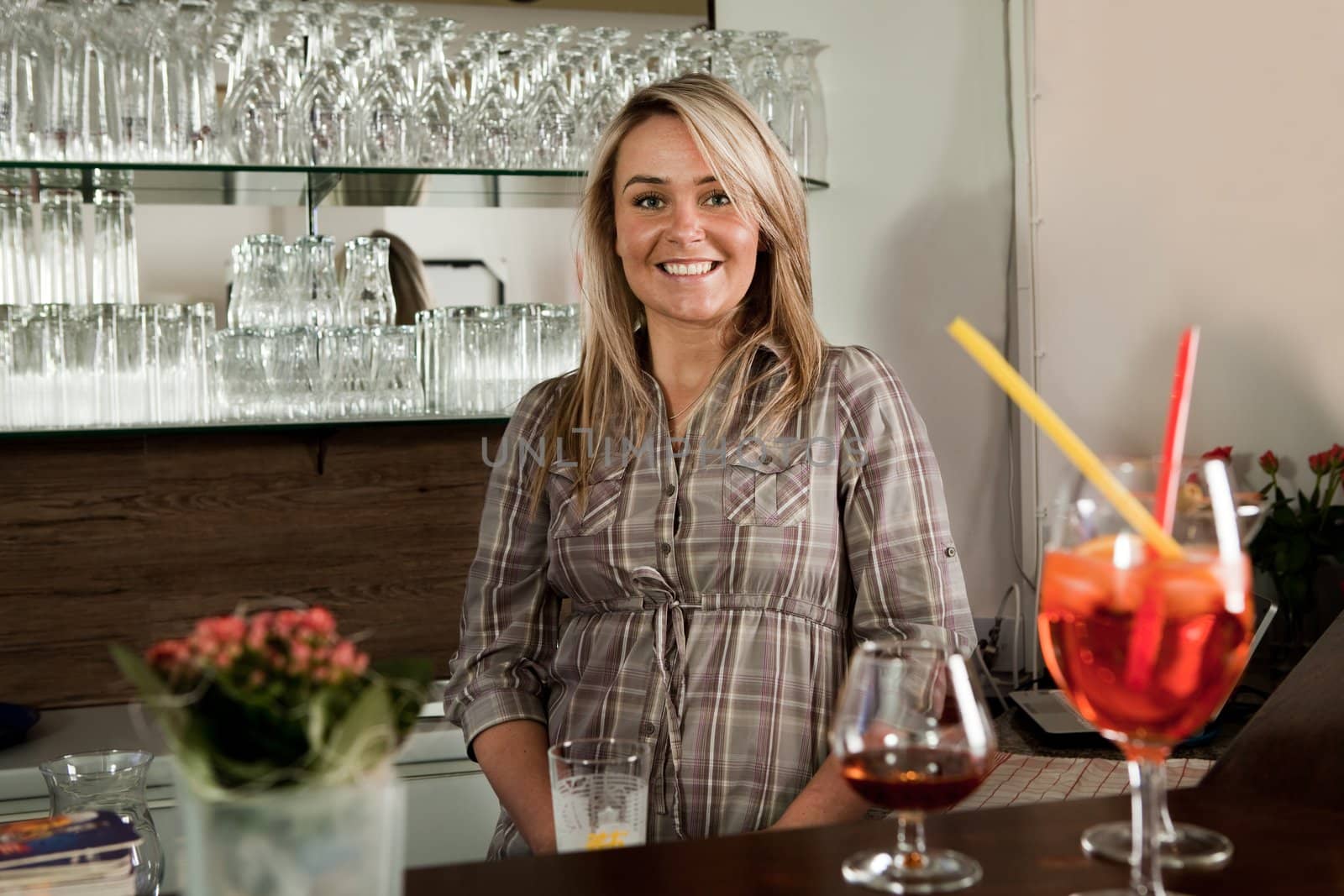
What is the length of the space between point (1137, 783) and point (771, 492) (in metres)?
0.95

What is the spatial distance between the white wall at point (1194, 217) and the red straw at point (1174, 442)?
170 centimetres

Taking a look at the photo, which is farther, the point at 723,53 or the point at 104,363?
the point at 723,53

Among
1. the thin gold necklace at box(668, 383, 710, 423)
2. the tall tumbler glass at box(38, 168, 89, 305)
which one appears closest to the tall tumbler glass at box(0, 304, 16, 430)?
the tall tumbler glass at box(38, 168, 89, 305)

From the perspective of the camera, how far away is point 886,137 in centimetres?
288

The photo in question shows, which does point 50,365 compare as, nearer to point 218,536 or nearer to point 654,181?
point 218,536

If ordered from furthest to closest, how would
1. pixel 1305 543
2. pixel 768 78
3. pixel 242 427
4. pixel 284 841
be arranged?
pixel 768 78 < pixel 242 427 < pixel 1305 543 < pixel 284 841

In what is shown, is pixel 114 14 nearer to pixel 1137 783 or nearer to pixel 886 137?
pixel 886 137

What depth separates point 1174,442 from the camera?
0.75 metres

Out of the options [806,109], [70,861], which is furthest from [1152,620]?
[806,109]

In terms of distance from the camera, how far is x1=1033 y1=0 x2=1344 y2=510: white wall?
7.55 ft

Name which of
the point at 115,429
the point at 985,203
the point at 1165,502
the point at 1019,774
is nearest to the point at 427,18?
the point at 115,429

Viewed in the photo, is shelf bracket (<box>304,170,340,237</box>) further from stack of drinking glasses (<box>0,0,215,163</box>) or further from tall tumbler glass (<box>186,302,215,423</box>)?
tall tumbler glass (<box>186,302,215,423</box>)

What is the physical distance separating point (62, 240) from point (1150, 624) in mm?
2275

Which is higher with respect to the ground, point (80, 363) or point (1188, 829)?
point (80, 363)
